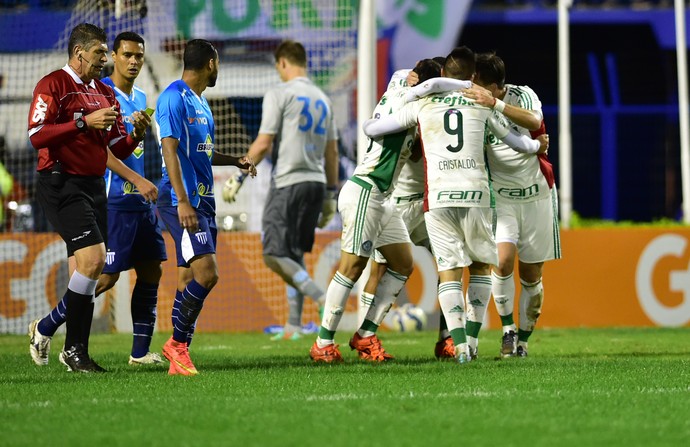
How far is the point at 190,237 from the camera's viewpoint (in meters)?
7.67

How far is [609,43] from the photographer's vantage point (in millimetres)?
25328

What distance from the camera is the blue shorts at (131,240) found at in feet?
28.6

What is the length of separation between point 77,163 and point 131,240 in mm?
958

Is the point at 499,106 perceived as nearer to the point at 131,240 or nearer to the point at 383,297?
the point at 383,297

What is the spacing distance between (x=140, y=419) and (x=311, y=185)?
21.3 ft

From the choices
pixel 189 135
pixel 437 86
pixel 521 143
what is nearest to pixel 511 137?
pixel 521 143

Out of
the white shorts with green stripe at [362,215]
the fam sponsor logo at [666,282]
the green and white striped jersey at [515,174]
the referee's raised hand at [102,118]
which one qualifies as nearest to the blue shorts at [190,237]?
the referee's raised hand at [102,118]

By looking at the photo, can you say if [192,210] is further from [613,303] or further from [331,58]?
[331,58]

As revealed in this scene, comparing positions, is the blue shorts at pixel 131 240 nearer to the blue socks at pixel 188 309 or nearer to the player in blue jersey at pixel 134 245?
the player in blue jersey at pixel 134 245

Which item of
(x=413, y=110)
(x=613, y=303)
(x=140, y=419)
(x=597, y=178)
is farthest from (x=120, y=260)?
(x=597, y=178)

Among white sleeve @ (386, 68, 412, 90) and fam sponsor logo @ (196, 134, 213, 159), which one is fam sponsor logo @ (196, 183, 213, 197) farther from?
white sleeve @ (386, 68, 412, 90)

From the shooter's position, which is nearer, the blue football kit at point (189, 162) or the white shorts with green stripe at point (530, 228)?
the blue football kit at point (189, 162)

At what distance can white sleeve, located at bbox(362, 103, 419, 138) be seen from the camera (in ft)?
27.2

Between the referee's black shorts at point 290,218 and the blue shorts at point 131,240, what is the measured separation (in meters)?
3.18
